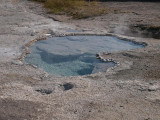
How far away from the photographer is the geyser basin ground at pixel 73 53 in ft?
28.9

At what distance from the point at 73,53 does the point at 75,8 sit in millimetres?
9809

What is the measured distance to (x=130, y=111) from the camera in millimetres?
5973

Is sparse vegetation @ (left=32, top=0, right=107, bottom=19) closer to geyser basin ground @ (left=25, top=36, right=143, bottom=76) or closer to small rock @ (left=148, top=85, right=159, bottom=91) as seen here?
geyser basin ground @ (left=25, top=36, right=143, bottom=76)

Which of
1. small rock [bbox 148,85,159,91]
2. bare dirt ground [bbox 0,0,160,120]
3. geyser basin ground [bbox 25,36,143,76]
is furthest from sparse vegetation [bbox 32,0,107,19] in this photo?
small rock [bbox 148,85,159,91]

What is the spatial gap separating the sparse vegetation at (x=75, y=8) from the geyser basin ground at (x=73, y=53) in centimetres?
520

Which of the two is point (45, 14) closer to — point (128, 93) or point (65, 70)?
point (65, 70)

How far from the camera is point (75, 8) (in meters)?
19.5

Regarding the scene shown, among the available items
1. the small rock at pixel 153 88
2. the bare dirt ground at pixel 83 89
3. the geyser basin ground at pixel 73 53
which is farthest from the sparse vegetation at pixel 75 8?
the small rock at pixel 153 88

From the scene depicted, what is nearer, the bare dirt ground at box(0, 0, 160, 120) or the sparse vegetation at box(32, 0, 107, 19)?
the bare dirt ground at box(0, 0, 160, 120)

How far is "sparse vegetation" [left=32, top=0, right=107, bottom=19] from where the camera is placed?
56.6ft

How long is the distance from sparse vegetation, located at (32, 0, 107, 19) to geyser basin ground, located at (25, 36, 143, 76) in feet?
17.1

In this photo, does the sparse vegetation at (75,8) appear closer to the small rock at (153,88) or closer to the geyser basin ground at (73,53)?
the geyser basin ground at (73,53)

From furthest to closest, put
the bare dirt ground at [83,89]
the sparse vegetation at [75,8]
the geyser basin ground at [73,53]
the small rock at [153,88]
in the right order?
1. the sparse vegetation at [75,8]
2. the geyser basin ground at [73,53]
3. the small rock at [153,88]
4. the bare dirt ground at [83,89]

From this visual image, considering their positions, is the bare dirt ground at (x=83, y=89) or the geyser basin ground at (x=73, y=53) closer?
the bare dirt ground at (x=83, y=89)
